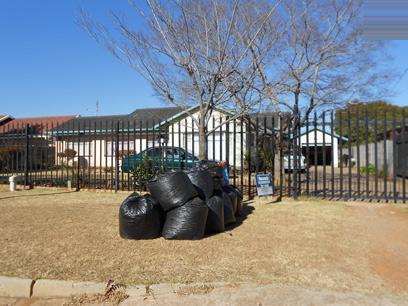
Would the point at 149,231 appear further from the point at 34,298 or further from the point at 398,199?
the point at 398,199

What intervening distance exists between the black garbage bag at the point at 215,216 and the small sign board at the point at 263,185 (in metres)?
2.92

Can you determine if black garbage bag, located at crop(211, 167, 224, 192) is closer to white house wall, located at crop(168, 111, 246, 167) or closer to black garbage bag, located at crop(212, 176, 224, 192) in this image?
black garbage bag, located at crop(212, 176, 224, 192)

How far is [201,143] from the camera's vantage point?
9.18 m

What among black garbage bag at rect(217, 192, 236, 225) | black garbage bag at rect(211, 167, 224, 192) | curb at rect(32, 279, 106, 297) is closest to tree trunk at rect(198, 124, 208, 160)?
black garbage bag at rect(211, 167, 224, 192)

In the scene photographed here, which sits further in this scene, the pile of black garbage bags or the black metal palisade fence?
the black metal palisade fence

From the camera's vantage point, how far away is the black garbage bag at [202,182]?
659 centimetres

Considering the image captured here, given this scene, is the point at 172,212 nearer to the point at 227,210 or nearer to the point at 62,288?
the point at 227,210

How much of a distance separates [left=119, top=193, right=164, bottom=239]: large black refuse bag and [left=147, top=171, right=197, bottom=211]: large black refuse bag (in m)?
0.18

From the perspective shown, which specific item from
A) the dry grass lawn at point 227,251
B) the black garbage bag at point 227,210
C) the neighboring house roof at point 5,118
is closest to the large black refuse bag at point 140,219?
the dry grass lawn at point 227,251

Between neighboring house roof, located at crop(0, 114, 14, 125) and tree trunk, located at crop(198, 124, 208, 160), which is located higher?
neighboring house roof, located at crop(0, 114, 14, 125)

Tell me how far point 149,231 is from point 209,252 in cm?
109

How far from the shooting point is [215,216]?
6.34 meters

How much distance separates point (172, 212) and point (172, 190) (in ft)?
1.12

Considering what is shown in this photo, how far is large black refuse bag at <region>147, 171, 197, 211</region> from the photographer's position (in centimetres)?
605
